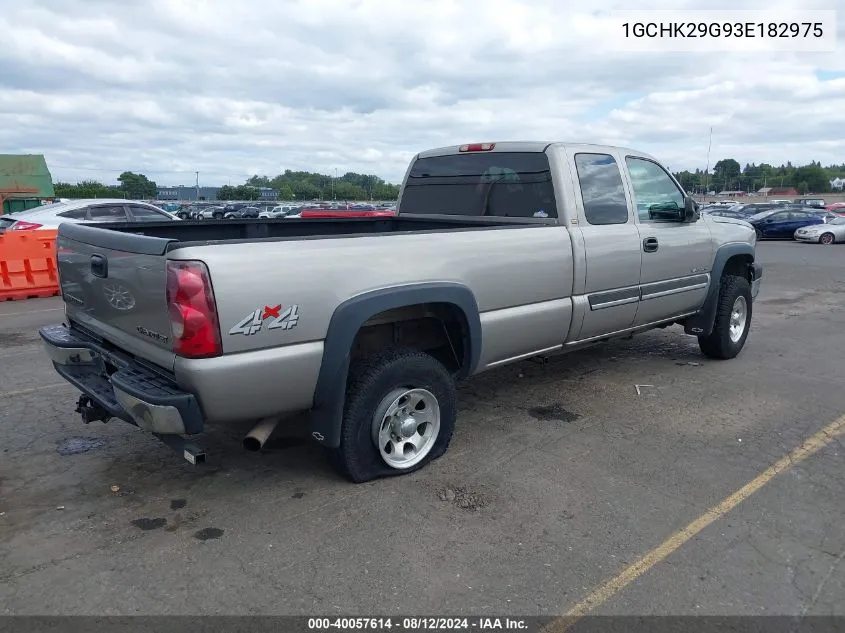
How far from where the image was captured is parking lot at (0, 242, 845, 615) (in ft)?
9.32

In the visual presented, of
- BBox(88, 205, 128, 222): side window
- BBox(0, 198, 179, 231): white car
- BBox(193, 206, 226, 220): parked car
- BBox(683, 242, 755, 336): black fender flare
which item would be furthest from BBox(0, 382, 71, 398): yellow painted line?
BBox(193, 206, 226, 220): parked car

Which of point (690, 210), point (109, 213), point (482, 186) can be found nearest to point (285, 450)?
point (482, 186)

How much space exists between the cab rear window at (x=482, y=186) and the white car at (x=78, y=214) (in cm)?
769

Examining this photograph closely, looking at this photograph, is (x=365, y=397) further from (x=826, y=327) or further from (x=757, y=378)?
(x=826, y=327)

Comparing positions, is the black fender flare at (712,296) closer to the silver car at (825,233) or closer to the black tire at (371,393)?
the black tire at (371,393)

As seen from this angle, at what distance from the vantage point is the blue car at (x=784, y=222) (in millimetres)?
26328

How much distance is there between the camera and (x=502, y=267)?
416 centimetres

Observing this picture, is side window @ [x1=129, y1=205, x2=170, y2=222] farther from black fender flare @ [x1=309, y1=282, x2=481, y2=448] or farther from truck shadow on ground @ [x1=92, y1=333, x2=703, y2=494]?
black fender flare @ [x1=309, y1=282, x2=481, y2=448]

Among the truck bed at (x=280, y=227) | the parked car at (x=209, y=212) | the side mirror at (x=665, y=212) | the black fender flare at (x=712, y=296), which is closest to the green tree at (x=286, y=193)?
the parked car at (x=209, y=212)

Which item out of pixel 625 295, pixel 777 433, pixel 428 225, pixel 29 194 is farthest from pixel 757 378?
pixel 29 194

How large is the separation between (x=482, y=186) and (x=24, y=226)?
9.99 m

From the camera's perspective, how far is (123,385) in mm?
3211

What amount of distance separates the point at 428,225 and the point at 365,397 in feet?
8.20

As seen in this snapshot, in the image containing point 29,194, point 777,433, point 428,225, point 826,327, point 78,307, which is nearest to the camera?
point 78,307
